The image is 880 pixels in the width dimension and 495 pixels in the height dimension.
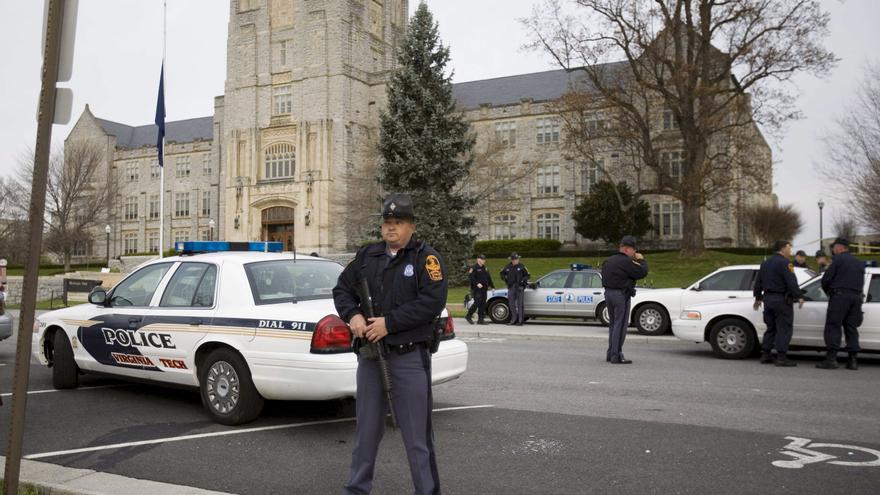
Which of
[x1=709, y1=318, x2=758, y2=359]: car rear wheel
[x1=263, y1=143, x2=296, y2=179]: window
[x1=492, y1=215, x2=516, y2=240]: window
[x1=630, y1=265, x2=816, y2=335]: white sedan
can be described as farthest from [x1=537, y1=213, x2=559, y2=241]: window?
[x1=709, y1=318, x2=758, y2=359]: car rear wheel

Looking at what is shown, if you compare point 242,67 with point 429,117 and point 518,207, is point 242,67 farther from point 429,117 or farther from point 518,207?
point 429,117

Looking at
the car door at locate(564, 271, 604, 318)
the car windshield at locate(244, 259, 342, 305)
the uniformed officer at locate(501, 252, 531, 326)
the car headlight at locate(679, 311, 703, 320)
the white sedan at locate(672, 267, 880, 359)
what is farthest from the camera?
the car door at locate(564, 271, 604, 318)

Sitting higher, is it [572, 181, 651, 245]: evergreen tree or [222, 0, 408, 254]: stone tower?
[222, 0, 408, 254]: stone tower

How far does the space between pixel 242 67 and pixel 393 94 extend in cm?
2943

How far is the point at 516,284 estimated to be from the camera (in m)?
18.6

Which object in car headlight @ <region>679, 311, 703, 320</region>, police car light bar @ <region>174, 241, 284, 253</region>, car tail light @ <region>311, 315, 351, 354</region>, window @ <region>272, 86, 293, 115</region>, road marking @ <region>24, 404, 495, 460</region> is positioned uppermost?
window @ <region>272, 86, 293, 115</region>

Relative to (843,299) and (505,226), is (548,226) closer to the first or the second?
(505,226)

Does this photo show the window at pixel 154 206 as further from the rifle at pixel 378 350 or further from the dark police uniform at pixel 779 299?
the rifle at pixel 378 350

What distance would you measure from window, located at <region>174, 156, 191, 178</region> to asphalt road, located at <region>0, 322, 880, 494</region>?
2641 inches

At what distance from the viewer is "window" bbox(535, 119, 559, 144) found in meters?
A: 56.2

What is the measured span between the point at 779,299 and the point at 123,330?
8822mm

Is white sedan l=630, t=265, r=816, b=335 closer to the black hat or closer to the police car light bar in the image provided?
the police car light bar

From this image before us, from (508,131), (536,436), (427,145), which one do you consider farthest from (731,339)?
(508,131)

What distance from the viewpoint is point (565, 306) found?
19.1 metres
